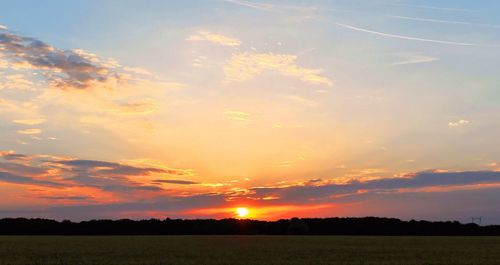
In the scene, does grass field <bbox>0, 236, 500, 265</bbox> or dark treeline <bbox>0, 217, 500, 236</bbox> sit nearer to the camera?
grass field <bbox>0, 236, 500, 265</bbox>

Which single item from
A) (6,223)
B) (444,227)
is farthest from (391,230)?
(6,223)

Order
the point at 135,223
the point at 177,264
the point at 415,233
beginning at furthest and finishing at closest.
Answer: the point at 135,223
the point at 415,233
the point at 177,264

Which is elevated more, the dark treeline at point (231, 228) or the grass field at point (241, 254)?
the dark treeline at point (231, 228)

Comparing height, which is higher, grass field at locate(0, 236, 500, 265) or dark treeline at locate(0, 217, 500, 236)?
dark treeline at locate(0, 217, 500, 236)

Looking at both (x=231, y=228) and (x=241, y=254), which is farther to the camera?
(x=231, y=228)

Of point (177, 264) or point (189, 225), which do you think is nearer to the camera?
point (177, 264)

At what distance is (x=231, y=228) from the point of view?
150625 millimetres

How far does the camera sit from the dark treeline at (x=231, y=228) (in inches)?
5689

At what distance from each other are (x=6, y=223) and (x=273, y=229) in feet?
244

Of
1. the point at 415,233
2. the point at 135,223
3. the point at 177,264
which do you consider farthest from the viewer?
the point at 135,223

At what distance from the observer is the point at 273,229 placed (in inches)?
6097

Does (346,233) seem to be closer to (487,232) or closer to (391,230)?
(391,230)

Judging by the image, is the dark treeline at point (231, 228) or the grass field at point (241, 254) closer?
the grass field at point (241, 254)

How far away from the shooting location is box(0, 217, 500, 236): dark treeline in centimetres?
14450
